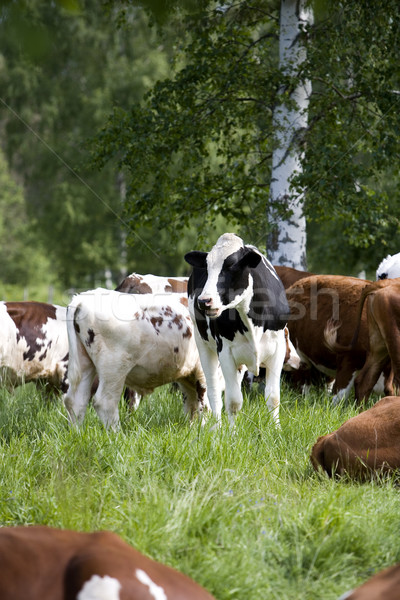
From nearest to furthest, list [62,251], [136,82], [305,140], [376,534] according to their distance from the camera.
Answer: [376,534] < [305,140] < [136,82] < [62,251]

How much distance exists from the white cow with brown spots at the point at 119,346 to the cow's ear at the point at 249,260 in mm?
967

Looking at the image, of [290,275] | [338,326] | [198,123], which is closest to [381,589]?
[338,326]

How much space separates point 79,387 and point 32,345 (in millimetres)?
2310

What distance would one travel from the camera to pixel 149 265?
3266 centimetres

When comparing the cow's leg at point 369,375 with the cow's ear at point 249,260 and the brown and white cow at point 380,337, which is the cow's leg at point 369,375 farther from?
the cow's ear at point 249,260

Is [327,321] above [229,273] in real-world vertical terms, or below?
below

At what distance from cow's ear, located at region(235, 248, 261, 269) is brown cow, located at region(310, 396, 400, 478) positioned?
1.80 m

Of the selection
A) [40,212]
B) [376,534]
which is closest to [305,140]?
[376,534]

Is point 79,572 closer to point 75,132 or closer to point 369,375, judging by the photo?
point 369,375

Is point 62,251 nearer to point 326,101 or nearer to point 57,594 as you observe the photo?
point 326,101

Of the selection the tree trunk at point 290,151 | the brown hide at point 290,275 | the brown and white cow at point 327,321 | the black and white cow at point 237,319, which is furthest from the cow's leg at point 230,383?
the tree trunk at point 290,151

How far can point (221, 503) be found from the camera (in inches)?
168

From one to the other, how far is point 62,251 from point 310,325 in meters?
24.1

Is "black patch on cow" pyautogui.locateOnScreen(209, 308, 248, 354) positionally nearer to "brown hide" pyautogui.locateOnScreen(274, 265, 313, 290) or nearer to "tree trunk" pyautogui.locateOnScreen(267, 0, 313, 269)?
"brown hide" pyautogui.locateOnScreen(274, 265, 313, 290)
